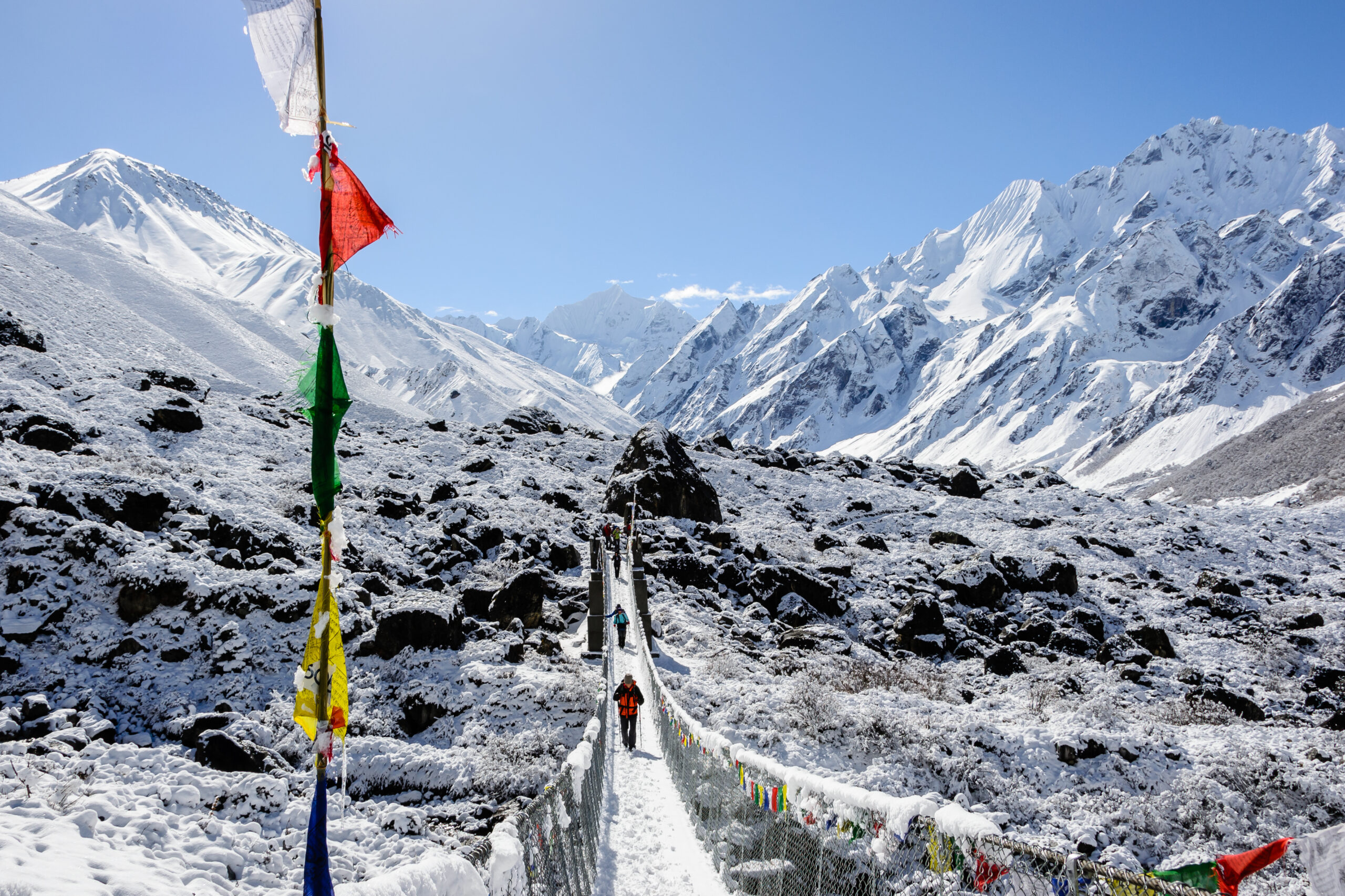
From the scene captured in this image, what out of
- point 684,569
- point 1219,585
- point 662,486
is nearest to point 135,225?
point 662,486

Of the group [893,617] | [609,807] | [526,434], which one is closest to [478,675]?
[609,807]

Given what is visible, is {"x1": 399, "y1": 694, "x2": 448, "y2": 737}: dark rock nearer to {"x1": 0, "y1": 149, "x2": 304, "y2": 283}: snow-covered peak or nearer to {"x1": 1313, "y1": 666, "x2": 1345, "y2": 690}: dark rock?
{"x1": 1313, "y1": 666, "x2": 1345, "y2": 690}: dark rock

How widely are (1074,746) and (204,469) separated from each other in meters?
25.9

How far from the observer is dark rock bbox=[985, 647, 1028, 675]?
17594 millimetres

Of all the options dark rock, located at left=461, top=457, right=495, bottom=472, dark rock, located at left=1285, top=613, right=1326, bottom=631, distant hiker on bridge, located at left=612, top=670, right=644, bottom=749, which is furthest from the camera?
dark rock, located at left=461, top=457, right=495, bottom=472

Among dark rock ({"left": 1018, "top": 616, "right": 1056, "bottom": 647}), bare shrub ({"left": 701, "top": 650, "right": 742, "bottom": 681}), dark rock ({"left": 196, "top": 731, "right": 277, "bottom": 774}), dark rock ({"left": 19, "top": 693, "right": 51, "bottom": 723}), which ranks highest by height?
dark rock ({"left": 1018, "top": 616, "right": 1056, "bottom": 647})

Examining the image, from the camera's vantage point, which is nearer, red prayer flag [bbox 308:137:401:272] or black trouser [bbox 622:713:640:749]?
red prayer flag [bbox 308:137:401:272]

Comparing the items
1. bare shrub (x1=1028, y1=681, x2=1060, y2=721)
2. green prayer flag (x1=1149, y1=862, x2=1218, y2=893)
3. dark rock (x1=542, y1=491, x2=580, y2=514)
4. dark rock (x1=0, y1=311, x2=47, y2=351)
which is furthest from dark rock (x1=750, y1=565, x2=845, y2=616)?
dark rock (x1=0, y1=311, x2=47, y2=351)

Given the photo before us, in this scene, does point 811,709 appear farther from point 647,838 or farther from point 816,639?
point 816,639

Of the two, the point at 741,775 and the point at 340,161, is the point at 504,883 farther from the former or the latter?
the point at 340,161

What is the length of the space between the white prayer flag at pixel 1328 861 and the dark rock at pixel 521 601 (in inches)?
658

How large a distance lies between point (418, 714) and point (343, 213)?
37.9 feet

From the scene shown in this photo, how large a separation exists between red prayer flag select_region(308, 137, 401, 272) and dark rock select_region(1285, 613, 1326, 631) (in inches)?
1150

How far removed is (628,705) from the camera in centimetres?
1260
